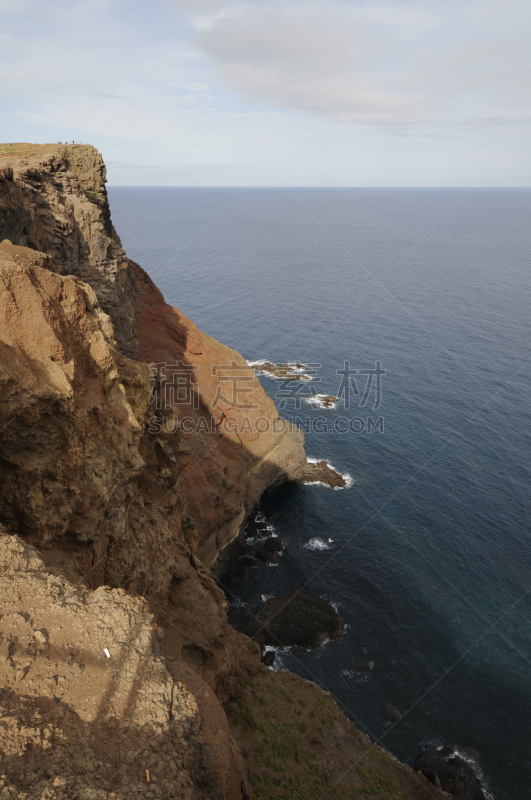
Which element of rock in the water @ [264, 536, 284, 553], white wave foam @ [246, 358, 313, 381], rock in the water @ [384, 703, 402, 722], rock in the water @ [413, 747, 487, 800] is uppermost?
white wave foam @ [246, 358, 313, 381]

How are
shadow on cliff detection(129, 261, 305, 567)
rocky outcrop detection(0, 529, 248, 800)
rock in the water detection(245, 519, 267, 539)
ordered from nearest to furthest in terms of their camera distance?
rocky outcrop detection(0, 529, 248, 800) → shadow on cliff detection(129, 261, 305, 567) → rock in the water detection(245, 519, 267, 539)

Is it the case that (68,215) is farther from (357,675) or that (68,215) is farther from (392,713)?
(392,713)

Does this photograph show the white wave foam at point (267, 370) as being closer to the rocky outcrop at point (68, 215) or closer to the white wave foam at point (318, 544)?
the white wave foam at point (318, 544)

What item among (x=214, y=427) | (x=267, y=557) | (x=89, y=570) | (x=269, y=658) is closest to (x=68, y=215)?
(x=214, y=427)

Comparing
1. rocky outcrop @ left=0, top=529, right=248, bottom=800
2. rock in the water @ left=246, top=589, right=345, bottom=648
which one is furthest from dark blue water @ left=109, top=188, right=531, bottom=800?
rocky outcrop @ left=0, top=529, right=248, bottom=800

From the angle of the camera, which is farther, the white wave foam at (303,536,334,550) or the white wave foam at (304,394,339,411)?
the white wave foam at (304,394,339,411)

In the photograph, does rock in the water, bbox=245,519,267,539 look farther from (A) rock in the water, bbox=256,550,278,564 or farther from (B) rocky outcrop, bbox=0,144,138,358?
(B) rocky outcrop, bbox=0,144,138,358

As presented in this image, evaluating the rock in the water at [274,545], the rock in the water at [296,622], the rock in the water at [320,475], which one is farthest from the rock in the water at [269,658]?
the rock in the water at [320,475]
